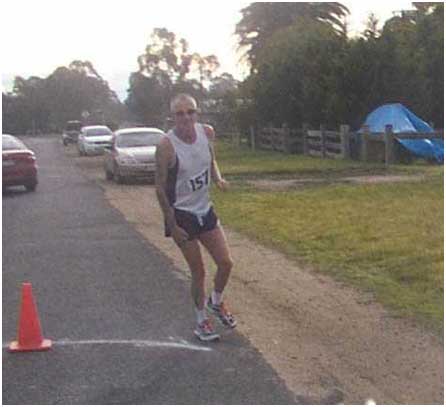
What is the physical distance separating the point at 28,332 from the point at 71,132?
6169 centimetres

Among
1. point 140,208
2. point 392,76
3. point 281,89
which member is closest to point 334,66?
point 392,76

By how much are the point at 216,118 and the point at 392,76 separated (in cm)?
2014

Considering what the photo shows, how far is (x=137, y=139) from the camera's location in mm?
27953

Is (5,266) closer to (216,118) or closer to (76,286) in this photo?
(76,286)

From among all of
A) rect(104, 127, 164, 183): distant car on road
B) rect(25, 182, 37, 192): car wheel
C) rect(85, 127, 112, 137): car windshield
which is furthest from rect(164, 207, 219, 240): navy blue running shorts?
rect(85, 127, 112, 137): car windshield

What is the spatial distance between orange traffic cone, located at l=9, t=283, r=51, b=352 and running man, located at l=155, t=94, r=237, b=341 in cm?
110

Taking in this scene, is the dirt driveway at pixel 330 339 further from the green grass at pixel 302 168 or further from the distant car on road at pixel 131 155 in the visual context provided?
the green grass at pixel 302 168

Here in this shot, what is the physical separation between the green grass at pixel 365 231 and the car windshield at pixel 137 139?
3.78m

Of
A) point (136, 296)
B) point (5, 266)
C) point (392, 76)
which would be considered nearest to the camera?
point (136, 296)

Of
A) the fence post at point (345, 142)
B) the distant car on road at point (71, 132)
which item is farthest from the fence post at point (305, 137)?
the distant car on road at point (71, 132)

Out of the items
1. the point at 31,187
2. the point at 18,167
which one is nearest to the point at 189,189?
the point at 18,167

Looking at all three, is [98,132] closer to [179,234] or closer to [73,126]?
[73,126]

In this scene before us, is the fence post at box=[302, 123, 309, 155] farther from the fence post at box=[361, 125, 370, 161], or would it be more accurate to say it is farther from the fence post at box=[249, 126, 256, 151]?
the fence post at box=[249, 126, 256, 151]

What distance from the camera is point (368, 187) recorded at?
A: 68.2 feet
